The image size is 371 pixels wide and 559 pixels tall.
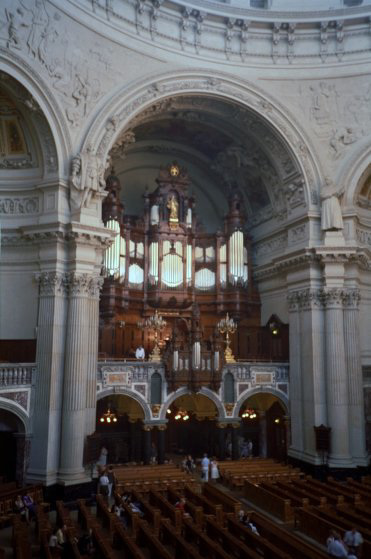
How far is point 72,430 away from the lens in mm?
18812

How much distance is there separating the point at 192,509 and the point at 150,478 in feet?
15.4

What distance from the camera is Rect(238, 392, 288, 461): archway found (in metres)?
25.7

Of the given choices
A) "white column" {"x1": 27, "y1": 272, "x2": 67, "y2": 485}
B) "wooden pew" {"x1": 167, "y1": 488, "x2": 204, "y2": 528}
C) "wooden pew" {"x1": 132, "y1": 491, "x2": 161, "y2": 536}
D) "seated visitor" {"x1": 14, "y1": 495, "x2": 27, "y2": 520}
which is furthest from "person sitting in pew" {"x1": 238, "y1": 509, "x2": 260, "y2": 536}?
"white column" {"x1": 27, "y1": 272, "x2": 67, "y2": 485}

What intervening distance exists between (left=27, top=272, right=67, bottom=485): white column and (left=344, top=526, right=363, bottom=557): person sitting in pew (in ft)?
33.9

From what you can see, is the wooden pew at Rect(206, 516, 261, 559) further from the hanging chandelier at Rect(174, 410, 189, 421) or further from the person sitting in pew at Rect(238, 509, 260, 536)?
the hanging chandelier at Rect(174, 410, 189, 421)

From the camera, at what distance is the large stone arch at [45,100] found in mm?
18516

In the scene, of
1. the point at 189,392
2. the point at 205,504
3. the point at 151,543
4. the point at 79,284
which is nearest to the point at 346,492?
the point at 205,504

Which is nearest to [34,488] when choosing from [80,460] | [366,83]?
[80,460]

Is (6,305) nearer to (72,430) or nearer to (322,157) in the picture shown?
(72,430)

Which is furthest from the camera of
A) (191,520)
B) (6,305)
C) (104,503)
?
(6,305)

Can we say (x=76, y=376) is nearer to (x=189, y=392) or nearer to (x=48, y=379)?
(x=48, y=379)

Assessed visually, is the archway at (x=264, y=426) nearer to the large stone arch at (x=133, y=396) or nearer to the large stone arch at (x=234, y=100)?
the large stone arch at (x=133, y=396)

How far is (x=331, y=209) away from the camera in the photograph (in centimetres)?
2302

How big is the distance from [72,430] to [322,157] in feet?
53.0
